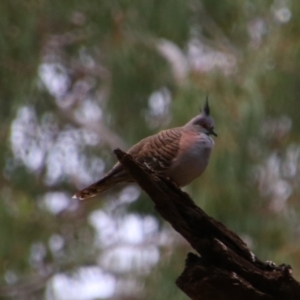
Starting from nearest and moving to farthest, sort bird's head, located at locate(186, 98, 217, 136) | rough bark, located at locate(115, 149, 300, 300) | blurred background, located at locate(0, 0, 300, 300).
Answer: rough bark, located at locate(115, 149, 300, 300), bird's head, located at locate(186, 98, 217, 136), blurred background, located at locate(0, 0, 300, 300)

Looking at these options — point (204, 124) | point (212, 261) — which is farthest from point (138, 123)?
point (212, 261)

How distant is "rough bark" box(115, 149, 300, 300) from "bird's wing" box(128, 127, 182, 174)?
771 mm

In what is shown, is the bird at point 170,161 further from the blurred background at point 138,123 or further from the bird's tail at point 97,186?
the blurred background at point 138,123

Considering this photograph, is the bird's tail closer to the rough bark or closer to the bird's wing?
the bird's wing

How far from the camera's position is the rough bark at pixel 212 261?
2.96 metres

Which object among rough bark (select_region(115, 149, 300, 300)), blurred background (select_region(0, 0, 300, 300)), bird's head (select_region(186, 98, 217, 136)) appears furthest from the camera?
blurred background (select_region(0, 0, 300, 300))

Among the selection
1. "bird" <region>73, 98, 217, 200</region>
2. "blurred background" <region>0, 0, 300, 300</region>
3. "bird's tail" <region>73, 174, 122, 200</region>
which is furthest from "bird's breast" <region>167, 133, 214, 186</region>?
"blurred background" <region>0, 0, 300, 300</region>

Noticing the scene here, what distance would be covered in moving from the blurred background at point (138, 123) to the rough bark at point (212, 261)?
3.44 metres

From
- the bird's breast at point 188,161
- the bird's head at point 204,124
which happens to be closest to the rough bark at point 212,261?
the bird's breast at point 188,161

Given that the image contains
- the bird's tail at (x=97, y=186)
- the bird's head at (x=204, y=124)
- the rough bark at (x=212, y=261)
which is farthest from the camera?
the bird's head at (x=204, y=124)

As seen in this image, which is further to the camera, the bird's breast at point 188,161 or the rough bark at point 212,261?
the bird's breast at point 188,161

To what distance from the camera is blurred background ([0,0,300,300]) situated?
6.89 metres

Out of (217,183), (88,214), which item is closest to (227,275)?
(217,183)

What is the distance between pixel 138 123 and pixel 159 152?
4085mm
